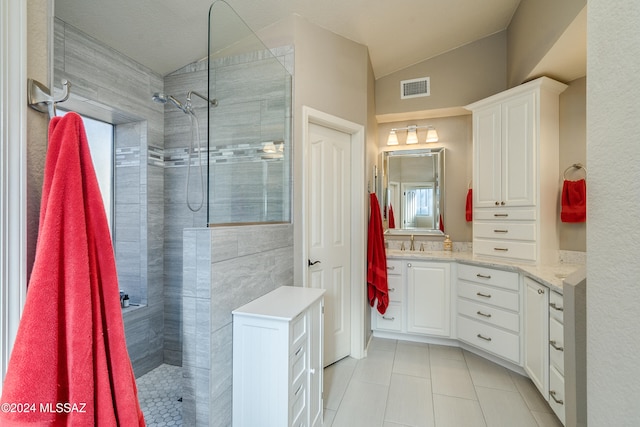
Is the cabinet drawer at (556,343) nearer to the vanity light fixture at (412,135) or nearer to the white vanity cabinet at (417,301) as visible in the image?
the white vanity cabinet at (417,301)

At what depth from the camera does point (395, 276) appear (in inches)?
121

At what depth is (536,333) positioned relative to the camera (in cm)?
212

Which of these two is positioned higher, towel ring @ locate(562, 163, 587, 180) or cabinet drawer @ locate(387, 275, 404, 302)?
towel ring @ locate(562, 163, 587, 180)

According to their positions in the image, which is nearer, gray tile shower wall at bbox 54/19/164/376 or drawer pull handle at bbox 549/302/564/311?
drawer pull handle at bbox 549/302/564/311

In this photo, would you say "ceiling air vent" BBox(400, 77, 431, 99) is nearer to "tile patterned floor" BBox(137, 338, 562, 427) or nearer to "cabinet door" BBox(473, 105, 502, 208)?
"cabinet door" BBox(473, 105, 502, 208)

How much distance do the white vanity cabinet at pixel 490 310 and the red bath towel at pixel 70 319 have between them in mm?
2653

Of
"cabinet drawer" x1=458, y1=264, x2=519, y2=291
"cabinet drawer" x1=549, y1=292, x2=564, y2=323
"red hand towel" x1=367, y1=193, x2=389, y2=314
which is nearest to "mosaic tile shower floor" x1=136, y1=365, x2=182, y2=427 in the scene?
"red hand towel" x1=367, y1=193, x2=389, y2=314

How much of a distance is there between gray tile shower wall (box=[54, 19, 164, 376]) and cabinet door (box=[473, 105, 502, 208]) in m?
2.94

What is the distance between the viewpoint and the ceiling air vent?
3.21 meters

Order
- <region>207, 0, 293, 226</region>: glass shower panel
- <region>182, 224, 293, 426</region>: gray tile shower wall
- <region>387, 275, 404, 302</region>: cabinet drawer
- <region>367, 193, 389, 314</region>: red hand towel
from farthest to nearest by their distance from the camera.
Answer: <region>387, 275, 404, 302</region>: cabinet drawer
<region>367, 193, 389, 314</region>: red hand towel
<region>207, 0, 293, 226</region>: glass shower panel
<region>182, 224, 293, 426</region>: gray tile shower wall

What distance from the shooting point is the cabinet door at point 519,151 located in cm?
245

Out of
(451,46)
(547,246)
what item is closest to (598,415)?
(547,246)

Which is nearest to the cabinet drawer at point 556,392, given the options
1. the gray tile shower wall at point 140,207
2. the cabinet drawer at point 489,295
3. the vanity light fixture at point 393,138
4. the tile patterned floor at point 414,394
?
the tile patterned floor at point 414,394

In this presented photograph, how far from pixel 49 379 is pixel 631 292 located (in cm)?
116
